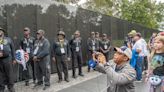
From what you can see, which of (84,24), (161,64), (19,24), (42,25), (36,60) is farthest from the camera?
(84,24)

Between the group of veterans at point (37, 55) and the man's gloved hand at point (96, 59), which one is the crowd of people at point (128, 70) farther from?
the group of veterans at point (37, 55)

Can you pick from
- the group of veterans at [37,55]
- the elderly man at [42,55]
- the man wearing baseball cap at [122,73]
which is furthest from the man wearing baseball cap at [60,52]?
the man wearing baseball cap at [122,73]

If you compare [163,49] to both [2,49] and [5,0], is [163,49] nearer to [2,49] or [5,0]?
[2,49]

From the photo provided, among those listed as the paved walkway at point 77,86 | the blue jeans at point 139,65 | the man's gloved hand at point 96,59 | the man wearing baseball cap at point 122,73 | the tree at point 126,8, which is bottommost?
the paved walkway at point 77,86

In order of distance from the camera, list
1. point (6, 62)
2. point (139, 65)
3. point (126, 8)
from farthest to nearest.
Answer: point (126, 8) → point (139, 65) → point (6, 62)

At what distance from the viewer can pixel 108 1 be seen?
50.6 metres

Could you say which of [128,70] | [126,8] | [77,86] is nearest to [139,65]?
[77,86]

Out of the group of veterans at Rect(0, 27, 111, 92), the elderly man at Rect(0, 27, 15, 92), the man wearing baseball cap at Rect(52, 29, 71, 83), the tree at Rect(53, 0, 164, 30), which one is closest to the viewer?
the elderly man at Rect(0, 27, 15, 92)

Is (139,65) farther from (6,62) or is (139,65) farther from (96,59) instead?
(96,59)

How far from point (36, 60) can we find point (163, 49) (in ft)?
23.4

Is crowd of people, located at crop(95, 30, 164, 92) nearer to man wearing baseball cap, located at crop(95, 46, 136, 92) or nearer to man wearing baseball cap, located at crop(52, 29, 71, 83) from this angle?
man wearing baseball cap, located at crop(95, 46, 136, 92)

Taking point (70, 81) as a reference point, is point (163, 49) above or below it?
above

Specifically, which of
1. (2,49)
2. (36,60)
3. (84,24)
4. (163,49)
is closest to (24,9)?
(36,60)

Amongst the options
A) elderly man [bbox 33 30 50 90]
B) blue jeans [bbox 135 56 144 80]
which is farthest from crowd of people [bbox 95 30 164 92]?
blue jeans [bbox 135 56 144 80]
